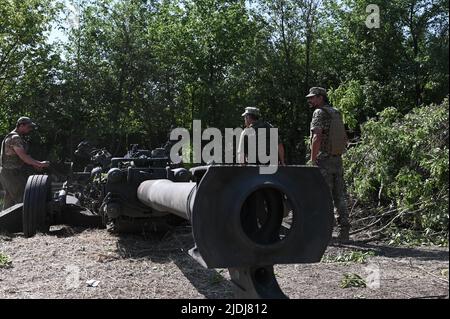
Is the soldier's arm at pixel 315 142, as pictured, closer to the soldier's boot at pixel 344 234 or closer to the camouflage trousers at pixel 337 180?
the camouflage trousers at pixel 337 180

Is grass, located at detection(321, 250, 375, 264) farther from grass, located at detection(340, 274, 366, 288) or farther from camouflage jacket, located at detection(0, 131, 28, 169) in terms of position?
camouflage jacket, located at detection(0, 131, 28, 169)

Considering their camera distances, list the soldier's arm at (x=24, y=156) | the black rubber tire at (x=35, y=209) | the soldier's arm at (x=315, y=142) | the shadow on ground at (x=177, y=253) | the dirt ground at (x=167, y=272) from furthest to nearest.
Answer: the soldier's arm at (x=24, y=156), the black rubber tire at (x=35, y=209), the soldier's arm at (x=315, y=142), the shadow on ground at (x=177, y=253), the dirt ground at (x=167, y=272)

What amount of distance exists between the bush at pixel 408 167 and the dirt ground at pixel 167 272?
733mm

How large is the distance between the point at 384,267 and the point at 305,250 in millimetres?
2843

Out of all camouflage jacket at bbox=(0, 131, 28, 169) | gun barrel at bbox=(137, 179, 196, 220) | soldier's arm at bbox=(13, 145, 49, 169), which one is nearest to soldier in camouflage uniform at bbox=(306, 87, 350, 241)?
gun barrel at bbox=(137, 179, 196, 220)

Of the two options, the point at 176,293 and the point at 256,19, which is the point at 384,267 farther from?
the point at 256,19

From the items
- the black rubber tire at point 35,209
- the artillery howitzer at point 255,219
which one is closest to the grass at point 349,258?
the artillery howitzer at point 255,219

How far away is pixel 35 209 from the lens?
25.5ft

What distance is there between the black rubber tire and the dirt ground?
0.59 metres

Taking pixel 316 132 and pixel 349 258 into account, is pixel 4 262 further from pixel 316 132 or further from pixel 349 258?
pixel 316 132

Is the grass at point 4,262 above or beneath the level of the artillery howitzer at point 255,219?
beneath

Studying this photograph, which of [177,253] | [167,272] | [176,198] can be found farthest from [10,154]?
[176,198]

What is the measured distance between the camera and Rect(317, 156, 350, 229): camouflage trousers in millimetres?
7133

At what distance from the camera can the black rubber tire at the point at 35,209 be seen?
7746 millimetres
